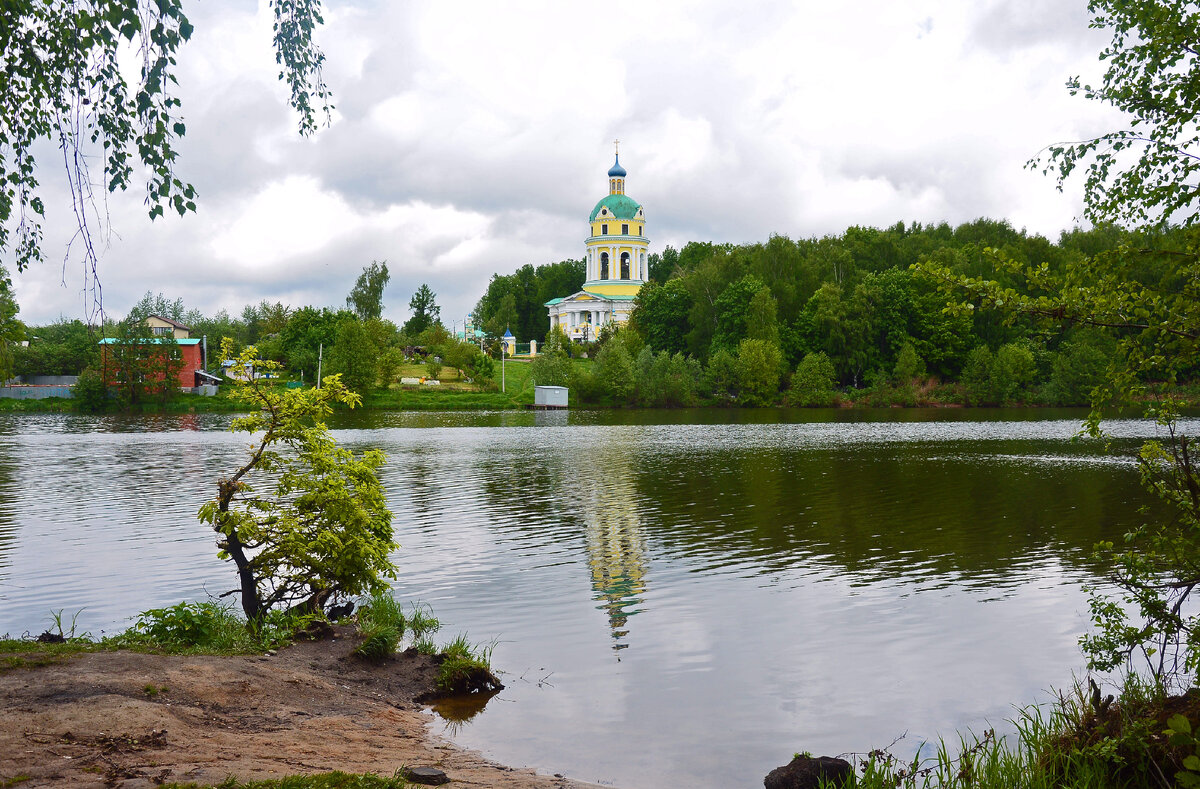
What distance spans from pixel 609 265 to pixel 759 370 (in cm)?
5228

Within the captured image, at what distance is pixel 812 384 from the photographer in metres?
84.9

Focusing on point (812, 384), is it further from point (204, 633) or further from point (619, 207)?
point (204, 633)

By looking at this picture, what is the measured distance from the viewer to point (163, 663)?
8.56 metres

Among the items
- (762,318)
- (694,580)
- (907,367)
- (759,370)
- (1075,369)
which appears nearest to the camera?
(694,580)

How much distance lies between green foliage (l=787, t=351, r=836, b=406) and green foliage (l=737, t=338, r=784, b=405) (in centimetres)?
192

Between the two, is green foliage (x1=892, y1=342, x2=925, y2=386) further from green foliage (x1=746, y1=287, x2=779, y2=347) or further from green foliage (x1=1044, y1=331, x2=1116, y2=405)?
green foliage (x1=746, y1=287, x2=779, y2=347)

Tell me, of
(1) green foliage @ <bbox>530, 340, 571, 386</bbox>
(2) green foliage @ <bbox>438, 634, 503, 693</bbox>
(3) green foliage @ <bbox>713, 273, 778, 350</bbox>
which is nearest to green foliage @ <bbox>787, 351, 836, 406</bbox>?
(3) green foliage @ <bbox>713, 273, 778, 350</bbox>

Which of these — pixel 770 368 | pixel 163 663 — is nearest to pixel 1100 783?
pixel 163 663

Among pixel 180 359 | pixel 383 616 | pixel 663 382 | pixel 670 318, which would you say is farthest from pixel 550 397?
pixel 383 616

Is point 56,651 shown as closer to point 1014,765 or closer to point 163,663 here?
point 163,663

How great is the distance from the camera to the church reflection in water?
13438 mm

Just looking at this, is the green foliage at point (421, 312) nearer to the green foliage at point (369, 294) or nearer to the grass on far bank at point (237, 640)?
the green foliage at point (369, 294)

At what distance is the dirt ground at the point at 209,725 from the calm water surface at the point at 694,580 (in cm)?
92

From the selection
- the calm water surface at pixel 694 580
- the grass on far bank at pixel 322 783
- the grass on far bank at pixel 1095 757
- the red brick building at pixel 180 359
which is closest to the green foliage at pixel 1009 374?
the calm water surface at pixel 694 580
